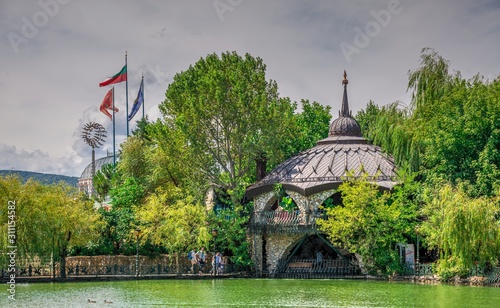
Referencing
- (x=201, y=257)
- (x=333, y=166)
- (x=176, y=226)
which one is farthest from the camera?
(x=333, y=166)

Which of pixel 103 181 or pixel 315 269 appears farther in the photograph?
pixel 103 181

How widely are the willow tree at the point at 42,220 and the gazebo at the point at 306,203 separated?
931 cm

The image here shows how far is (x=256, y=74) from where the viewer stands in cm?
3912

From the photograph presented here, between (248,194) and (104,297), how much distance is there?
17.1 metres

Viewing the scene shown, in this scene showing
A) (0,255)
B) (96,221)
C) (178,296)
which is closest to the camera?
(178,296)

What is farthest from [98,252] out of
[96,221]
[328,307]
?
[328,307]

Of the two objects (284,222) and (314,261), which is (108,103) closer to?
(284,222)

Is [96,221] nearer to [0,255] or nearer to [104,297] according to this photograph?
[0,255]

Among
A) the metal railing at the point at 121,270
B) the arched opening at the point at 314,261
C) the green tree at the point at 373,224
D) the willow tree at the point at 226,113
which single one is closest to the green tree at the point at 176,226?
the metal railing at the point at 121,270

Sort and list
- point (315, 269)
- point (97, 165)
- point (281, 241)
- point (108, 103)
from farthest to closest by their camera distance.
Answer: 1. point (97, 165)
2. point (108, 103)
3. point (281, 241)
4. point (315, 269)

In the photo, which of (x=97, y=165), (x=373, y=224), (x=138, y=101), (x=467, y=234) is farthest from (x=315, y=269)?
(x=97, y=165)

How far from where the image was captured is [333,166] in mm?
39531

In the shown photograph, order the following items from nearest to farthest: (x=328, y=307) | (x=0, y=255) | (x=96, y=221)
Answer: (x=328, y=307), (x=0, y=255), (x=96, y=221)

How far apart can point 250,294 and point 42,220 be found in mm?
10061
